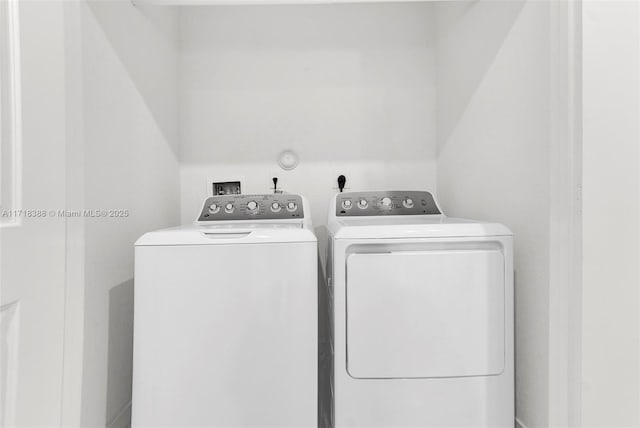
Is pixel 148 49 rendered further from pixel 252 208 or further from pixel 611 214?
pixel 611 214

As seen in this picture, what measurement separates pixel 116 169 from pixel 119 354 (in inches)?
27.8

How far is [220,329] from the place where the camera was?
1.10 meters

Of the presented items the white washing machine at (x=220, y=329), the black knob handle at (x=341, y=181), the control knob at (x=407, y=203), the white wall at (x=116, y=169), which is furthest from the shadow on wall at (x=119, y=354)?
the control knob at (x=407, y=203)

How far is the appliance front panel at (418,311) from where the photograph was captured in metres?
1.12

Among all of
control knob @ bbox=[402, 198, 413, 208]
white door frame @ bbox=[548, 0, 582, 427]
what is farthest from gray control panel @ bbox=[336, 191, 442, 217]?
white door frame @ bbox=[548, 0, 582, 427]

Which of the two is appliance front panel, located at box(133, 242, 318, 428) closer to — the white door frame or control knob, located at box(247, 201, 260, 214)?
control knob, located at box(247, 201, 260, 214)

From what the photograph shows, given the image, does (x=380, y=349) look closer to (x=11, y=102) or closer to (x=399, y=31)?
(x=11, y=102)

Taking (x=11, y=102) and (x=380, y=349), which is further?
(x=380, y=349)

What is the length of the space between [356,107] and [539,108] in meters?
1.02

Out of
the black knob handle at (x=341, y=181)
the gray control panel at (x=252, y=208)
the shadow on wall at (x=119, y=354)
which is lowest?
the shadow on wall at (x=119, y=354)

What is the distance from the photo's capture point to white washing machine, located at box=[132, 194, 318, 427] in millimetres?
1093

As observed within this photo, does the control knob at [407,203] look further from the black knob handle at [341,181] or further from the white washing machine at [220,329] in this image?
the white washing machine at [220,329]

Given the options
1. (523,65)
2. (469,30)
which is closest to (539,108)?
(523,65)

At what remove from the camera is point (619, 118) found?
0.95 meters
